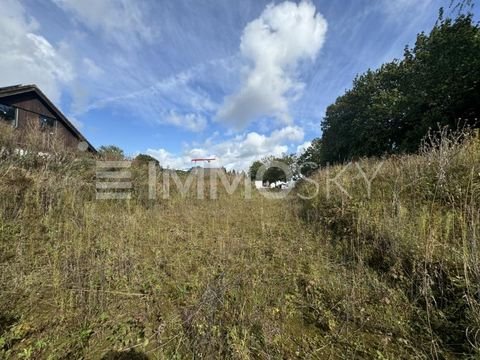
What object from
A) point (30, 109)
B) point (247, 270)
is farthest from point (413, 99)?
point (30, 109)

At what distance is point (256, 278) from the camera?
8.94 ft

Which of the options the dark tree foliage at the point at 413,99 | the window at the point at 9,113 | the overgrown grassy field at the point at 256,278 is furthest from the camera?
the window at the point at 9,113

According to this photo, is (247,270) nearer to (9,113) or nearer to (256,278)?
(256,278)

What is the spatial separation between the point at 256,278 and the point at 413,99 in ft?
46.7

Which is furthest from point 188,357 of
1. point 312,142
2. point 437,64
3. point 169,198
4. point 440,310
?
point 312,142

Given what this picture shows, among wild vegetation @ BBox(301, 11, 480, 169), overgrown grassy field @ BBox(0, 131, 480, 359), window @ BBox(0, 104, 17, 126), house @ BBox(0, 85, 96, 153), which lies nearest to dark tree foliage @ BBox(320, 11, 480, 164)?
wild vegetation @ BBox(301, 11, 480, 169)

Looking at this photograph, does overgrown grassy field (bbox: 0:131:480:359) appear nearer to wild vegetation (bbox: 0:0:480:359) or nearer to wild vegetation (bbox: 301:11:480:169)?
wild vegetation (bbox: 0:0:480:359)

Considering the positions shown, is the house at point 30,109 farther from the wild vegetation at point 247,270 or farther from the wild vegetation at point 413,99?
the wild vegetation at point 413,99

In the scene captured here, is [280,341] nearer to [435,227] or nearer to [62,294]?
[62,294]

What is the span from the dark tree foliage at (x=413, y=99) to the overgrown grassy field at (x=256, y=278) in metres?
2.72

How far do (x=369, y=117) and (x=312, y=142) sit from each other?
66.7 feet

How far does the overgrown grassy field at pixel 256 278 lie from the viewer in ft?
5.93

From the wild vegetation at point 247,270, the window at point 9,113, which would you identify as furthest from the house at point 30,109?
the wild vegetation at point 247,270

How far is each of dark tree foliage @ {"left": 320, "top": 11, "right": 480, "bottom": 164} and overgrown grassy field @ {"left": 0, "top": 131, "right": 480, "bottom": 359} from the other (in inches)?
107
